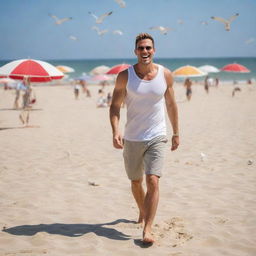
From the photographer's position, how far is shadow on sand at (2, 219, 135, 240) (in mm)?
3387

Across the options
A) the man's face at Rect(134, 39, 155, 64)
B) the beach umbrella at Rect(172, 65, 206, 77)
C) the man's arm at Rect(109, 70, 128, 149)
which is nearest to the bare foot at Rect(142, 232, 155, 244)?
the man's arm at Rect(109, 70, 128, 149)

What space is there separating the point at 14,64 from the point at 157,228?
6.82 m

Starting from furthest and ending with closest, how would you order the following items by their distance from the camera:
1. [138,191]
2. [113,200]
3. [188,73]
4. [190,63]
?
[190,63] < [188,73] < [113,200] < [138,191]

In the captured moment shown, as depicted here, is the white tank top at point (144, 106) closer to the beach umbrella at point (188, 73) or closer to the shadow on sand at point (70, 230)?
the shadow on sand at point (70, 230)

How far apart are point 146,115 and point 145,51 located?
1.81ft

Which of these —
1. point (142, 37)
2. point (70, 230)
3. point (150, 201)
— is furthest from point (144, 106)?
point (70, 230)

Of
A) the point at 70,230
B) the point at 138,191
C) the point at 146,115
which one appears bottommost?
the point at 70,230

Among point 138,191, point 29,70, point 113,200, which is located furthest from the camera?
point 29,70

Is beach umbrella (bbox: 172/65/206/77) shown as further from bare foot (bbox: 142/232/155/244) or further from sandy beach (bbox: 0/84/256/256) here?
bare foot (bbox: 142/232/155/244)

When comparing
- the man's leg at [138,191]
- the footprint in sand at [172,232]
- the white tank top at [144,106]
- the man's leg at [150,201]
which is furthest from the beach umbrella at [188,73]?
the man's leg at [150,201]

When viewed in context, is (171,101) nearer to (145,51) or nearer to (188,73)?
(145,51)

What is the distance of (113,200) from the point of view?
4406 mm

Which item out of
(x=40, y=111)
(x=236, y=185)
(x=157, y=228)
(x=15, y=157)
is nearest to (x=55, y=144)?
(x=15, y=157)

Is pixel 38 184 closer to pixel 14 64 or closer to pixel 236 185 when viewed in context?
pixel 236 185
